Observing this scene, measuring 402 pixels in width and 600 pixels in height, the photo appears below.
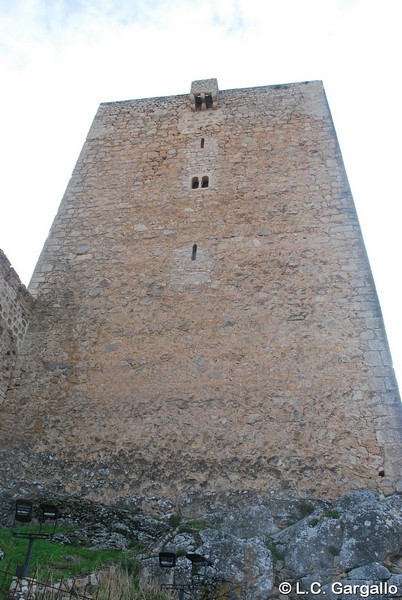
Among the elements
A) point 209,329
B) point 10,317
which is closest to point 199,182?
point 209,329

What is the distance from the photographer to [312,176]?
9266mm

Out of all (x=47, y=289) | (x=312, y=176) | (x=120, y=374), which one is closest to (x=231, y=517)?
(x=120, y=374)

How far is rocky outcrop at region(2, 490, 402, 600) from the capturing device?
5.00m

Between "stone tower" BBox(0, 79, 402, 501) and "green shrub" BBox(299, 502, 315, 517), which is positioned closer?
"green shrub" BBox(299, 502, 315, 517)

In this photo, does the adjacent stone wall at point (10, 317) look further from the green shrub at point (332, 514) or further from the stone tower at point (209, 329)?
the green shrub at point (332, 514)

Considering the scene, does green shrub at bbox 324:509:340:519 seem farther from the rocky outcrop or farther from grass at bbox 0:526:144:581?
grass at bbox 0:526:144:581

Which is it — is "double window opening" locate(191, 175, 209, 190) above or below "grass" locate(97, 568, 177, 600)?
above

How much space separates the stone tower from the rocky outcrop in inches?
10.8

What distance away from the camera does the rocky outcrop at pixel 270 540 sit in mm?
4996

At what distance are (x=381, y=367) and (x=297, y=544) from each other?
2.65 metres

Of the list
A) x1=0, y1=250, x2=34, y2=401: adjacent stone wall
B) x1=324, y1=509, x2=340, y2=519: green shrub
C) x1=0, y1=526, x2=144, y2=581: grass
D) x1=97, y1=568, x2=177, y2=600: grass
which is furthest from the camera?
x1=0, y1=250, x2=34, y2=401: adjacent stone wall

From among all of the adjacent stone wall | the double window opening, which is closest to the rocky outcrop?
the adjacent stone wall

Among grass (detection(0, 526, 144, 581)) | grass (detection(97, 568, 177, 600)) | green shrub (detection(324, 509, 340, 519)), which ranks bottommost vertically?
grass (detection(97, 568, 177, 600))

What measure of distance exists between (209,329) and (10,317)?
3.03 meters
